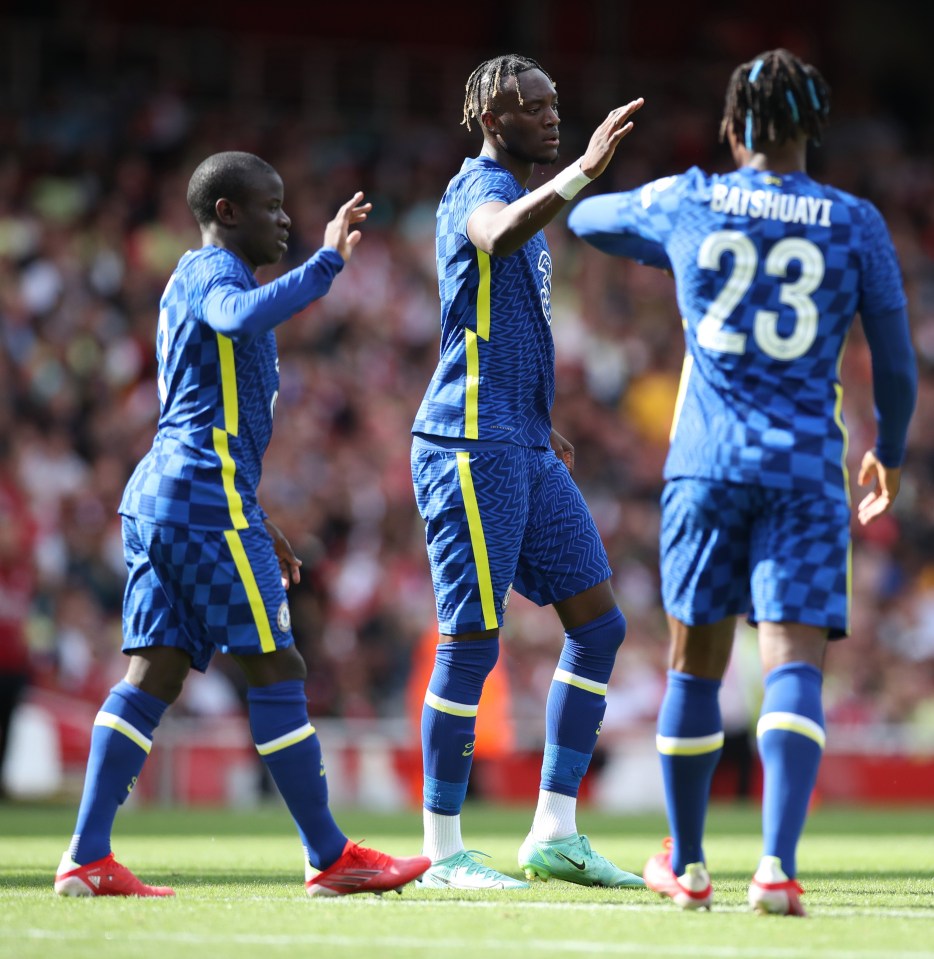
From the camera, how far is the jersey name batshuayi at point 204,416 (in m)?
5.41

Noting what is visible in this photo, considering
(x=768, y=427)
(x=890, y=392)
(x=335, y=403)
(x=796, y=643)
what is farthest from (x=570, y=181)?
(x=335, y=403)

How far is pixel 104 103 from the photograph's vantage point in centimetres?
1817

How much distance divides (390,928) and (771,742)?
1116mm

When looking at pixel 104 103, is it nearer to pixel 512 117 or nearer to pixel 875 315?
pixel 512 117

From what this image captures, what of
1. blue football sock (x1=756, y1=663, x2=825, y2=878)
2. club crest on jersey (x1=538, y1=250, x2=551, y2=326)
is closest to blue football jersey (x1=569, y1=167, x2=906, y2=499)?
blue football sock (x1=756, y1=663, x2=825, y2=878)

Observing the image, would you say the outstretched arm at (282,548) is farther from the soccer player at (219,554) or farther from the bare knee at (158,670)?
the bare knee at (158,670)

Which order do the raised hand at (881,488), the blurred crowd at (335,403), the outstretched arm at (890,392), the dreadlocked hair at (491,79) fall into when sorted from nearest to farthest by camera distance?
1. the outstretched arm at (890,392)
2. the raised hand at (881,488)
3. the dreadlocked hair at (491,79)
4. the blurred crowd at (335,403)

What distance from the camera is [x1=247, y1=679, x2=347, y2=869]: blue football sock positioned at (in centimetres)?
537

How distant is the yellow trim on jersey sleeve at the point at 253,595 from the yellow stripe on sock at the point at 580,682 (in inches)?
52.1

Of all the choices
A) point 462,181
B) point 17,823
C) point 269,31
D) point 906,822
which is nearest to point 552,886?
point 462,181

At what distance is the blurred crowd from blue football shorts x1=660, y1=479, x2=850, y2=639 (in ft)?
29.0

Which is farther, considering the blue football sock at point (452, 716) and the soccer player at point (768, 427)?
the blue football sock at point (452, 716)

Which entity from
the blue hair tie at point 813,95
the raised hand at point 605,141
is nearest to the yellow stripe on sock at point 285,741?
the raised hand at point 605,141

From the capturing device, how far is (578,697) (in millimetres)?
6285
